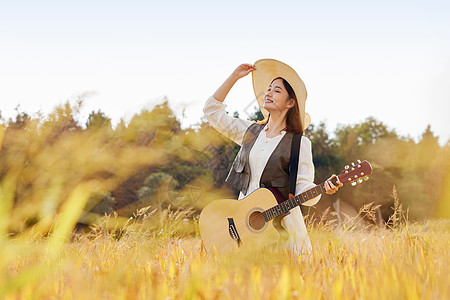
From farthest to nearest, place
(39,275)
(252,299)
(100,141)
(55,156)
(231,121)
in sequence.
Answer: (100,141), (55,156), (231,121), (39,275), (252,299)

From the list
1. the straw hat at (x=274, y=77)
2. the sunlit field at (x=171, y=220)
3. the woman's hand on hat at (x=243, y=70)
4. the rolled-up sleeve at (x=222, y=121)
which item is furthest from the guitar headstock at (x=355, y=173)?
the woman's hand on hat at (x=243, y=70)

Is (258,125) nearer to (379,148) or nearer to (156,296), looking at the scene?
(156,296)

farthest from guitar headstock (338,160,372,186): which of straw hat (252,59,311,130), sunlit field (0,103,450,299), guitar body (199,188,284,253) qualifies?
straw hat (252,59,311,130)

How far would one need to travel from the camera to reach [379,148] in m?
20.0

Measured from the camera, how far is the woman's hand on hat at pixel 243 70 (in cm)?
369

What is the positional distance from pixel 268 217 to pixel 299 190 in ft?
1.09

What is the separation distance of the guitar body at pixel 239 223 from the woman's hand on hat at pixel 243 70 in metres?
1.15

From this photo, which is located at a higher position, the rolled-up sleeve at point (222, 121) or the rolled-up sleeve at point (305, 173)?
the rolled-up sleeve at point (222, 121)

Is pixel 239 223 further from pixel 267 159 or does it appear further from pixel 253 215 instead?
pixel 267 159

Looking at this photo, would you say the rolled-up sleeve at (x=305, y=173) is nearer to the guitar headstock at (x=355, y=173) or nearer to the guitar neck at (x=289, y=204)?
the guitar neck at (x=289, y=204)

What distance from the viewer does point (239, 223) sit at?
311 centimetres

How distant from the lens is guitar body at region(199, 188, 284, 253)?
9.93ft

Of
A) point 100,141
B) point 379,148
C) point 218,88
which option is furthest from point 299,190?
point 379,148

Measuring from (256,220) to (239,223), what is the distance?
0.13 metres
